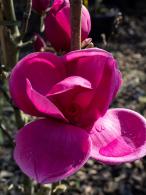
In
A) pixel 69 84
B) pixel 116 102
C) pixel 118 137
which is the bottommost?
pixel 116 102

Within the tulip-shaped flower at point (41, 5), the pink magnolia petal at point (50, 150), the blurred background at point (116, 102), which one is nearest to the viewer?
the pink magnolia petal at point (50, 150)

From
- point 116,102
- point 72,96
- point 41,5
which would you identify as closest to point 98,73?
point 72,96

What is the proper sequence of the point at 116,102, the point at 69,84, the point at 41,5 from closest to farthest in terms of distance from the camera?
1. the point at 69,84
2. the point at 41,5
3. the point at 116,102

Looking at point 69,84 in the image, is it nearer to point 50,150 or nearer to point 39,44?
point 50,150

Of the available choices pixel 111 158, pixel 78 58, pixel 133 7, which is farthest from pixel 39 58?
pixel 133 7

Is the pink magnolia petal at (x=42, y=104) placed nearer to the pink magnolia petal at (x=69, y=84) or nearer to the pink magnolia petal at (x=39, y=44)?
the pink magnolia petal at (x=69, y=84)

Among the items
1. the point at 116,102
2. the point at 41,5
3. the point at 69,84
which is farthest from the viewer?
the point at 116,102

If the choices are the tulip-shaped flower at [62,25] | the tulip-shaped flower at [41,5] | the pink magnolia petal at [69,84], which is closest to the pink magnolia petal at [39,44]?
the tulip-shaped flower at [41,5]
